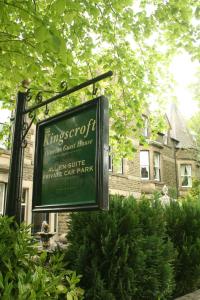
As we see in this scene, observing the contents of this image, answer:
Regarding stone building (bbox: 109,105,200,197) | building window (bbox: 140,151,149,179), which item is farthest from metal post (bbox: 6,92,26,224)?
building window (bbox: 140,151,149,179)

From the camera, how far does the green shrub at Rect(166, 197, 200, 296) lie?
5.41 meters

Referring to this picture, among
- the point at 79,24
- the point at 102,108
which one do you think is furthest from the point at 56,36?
the point at 79,24

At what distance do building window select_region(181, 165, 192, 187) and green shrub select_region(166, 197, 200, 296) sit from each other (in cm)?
2414

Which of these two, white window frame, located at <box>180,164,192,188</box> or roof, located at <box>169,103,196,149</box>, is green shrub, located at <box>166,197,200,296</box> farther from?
white window frame, located at <box>180,164,192,188</box>

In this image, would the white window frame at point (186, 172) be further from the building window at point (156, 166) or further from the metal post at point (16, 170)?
the metal post at point (16, 170)

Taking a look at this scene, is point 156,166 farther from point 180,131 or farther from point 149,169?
point 180,131

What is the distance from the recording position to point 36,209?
367 cm

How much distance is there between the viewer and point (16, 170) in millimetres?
4035

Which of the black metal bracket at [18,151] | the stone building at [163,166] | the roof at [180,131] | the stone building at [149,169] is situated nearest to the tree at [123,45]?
the black metal bracket at [18,151]

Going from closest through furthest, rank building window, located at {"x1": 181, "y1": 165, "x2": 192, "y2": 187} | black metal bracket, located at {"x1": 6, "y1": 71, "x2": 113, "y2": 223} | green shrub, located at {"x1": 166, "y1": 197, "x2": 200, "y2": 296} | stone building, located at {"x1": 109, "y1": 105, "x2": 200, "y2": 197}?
1. black metal bracket, located at {"x1": 6, "y1": 71, "x2": 113, "y2": 223}
2. green shrub, located at {"x1": 166, "y1": 197, "x2": 200, "y2": 296}
3. stone building, located at {"x1": 109, "y1": 105, "x2": 200, "y2": 197}
4. building window, located at {"x1": 181, "y1": 165, "x2": 192, "y2": 187}

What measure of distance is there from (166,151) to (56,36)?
25.4 meters

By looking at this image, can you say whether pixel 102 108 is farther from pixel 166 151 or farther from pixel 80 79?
pixel 166 151

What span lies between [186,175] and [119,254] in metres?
26.7

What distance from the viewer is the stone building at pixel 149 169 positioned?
14656 mm
